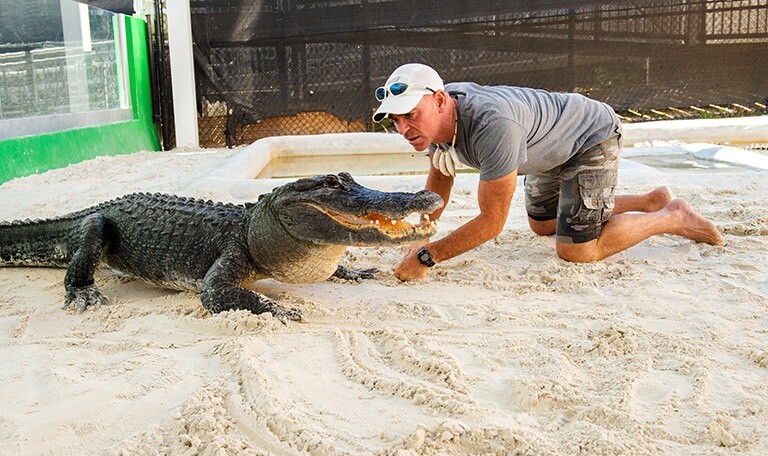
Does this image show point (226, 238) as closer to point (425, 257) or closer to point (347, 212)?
point (347, 212)

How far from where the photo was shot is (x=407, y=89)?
108 inches

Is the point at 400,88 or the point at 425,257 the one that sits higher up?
the point at 400,88

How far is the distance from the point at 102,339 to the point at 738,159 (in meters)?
5.73

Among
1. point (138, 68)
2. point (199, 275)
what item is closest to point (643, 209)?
point (199, 275)

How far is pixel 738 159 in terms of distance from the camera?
607cm

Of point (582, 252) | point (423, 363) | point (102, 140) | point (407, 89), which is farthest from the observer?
point (102, 140)

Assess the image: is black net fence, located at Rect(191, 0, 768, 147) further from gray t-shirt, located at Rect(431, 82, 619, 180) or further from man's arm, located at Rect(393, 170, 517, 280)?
man's arm, located at Rect(393, 170, 517, 280)

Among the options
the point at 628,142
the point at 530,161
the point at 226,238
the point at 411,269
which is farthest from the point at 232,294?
the point at 628,142

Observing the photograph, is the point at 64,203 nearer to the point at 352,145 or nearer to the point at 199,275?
the point at 199,275

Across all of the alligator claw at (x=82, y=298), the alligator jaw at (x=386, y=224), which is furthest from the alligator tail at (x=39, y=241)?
the alligator jaw at (x=386, y=224)

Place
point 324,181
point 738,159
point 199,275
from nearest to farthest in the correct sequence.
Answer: point 324,181 → point 199,275 → point 738,159

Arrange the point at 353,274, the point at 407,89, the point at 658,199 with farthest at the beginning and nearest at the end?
the point at 658,199, the point at 353,274, the point at 407,89

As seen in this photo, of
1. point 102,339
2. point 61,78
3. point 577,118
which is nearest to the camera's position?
point 102,339

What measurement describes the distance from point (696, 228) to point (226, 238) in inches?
94.1
